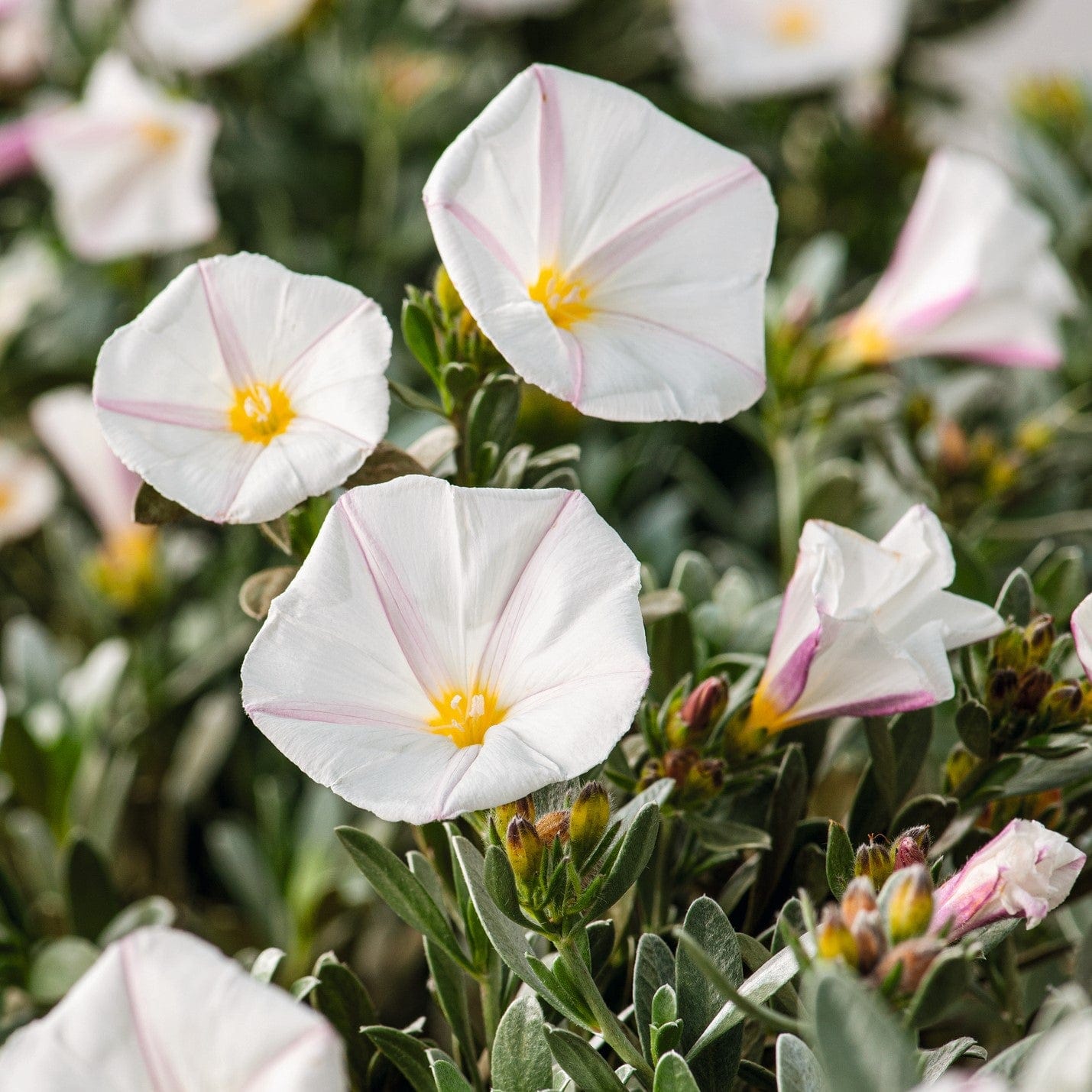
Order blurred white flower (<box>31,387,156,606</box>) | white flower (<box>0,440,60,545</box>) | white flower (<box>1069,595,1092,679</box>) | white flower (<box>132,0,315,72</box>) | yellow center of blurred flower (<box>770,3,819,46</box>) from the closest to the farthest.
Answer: white flower (<box>1069,595,1092,679</box>), blurred white flower (<box>31,387,156,606</box>), white flower (<box>0,440,60,545</box>), white flower (<box>132,0,315,72</box>), yellow center of blurred flower (<box>770,3,819,46</box>)

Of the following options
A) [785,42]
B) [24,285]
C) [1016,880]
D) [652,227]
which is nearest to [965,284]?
[652,227]

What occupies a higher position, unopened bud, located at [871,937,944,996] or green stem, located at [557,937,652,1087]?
unopened bud, located at [871,937,944,996]

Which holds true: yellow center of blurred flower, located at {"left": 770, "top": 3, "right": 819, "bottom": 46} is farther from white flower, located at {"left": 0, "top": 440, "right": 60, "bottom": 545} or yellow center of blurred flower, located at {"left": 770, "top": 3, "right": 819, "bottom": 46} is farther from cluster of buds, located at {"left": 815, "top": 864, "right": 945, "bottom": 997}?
cluster of buds, located at {"left": 815, "top": 864, "right": 945, "bottom": 997}

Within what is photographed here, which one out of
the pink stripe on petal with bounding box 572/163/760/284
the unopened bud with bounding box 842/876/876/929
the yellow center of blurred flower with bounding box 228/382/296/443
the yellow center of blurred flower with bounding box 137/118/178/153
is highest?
the pink stripe on petal with bounding box 572/163/760/284

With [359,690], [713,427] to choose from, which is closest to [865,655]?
[359,690]

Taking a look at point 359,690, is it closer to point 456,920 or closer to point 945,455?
point 456,920

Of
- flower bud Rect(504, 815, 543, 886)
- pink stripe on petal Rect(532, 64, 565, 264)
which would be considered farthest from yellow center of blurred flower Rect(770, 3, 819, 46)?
flower bud Rect(504, 815, 543, 886)

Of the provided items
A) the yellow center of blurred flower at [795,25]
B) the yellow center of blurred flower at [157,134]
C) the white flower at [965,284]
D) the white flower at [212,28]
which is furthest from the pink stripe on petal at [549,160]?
the yellow center of blurred flower at [795,25]

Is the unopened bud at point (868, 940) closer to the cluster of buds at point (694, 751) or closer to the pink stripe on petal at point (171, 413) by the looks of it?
the cluster of buds at point (694, 751)
